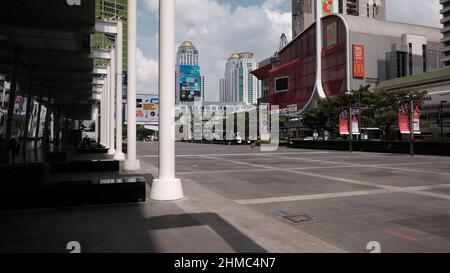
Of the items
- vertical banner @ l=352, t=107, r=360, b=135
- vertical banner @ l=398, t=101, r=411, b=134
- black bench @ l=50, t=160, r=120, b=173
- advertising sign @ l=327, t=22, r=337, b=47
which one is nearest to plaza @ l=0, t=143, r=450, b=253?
black bench @ l=50, t=160, r=120, b=173

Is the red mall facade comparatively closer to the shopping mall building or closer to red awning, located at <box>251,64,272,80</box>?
the shopping mall building

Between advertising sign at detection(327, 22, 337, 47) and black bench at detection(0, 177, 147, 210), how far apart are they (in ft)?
300

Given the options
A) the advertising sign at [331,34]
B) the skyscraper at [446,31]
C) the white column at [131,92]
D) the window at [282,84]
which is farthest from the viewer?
the window at [282,84]

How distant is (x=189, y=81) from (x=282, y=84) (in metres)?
34.3

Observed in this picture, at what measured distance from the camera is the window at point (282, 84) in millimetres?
112500

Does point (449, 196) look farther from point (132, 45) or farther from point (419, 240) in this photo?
point (132, 45)

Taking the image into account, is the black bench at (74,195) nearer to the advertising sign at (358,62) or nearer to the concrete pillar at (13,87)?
the concrete pillar at (13,87)

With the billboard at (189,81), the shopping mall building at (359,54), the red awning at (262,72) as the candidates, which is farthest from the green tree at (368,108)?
the red awning at (262,72)

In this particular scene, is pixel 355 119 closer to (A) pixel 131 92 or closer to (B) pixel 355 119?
(B) pixel 355 119

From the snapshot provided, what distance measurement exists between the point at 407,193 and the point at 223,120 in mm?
87651

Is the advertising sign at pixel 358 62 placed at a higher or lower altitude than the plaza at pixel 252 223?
higher

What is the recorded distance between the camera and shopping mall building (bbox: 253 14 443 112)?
86.5 meters

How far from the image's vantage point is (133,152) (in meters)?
17.6
